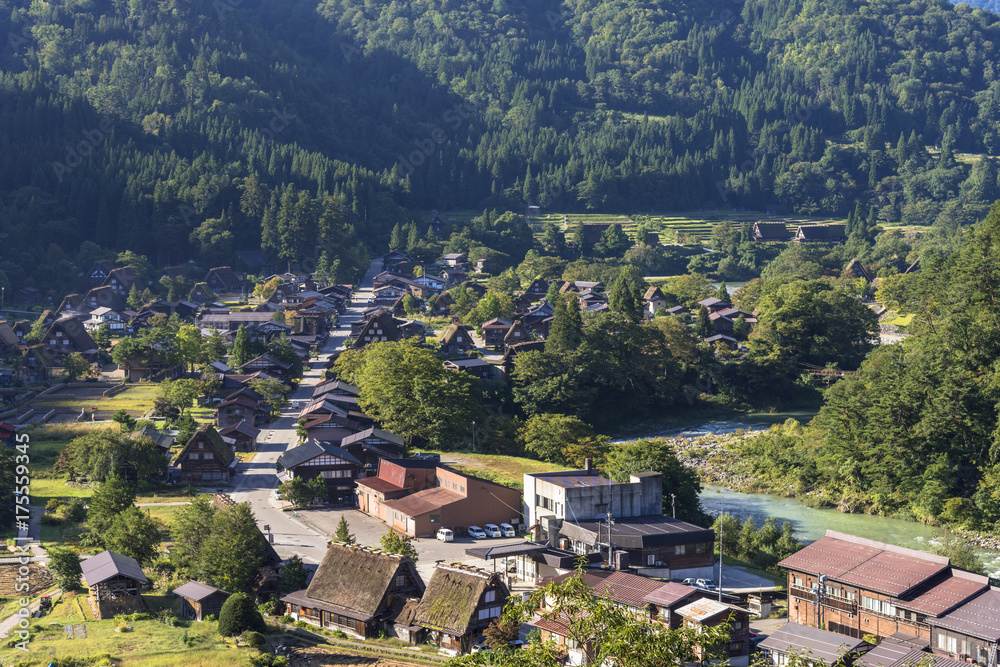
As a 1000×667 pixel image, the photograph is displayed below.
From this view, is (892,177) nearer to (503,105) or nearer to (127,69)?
(503,105)

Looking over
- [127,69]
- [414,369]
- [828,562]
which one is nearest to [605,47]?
[127,69]

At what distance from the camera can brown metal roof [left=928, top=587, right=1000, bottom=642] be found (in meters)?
22.8

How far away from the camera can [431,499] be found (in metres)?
34.1

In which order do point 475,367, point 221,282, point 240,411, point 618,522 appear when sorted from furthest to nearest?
point 221,282, point 475,367, point 240,411, point 618,522

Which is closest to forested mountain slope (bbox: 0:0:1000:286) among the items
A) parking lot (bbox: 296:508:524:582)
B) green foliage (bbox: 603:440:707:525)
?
parking lot (bbox: 296:508:524:582)

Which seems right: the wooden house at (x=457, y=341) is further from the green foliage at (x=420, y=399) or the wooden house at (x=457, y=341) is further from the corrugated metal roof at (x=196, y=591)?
the corrugated metal roof at (x=196, y=591)

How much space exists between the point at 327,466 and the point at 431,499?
5018 mm

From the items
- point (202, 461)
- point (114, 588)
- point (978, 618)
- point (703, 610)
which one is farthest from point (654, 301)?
point (114, 588)

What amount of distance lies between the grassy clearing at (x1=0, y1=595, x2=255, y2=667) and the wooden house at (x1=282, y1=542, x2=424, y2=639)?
233 centimetres

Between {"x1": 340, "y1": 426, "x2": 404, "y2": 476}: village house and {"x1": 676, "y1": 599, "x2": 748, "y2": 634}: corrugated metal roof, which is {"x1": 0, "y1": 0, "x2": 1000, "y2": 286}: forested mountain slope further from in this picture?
{"x1": 676, "y1": 599, "x2": 748, "y2": 634}: corrugated metal roof

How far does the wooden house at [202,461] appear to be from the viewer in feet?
126

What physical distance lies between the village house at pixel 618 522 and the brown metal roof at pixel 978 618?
7390 mm

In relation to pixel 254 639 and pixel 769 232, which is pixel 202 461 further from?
pixel 769 232

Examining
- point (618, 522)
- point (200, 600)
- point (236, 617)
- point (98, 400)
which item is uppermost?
point (236, 617)
